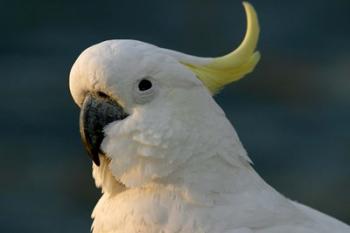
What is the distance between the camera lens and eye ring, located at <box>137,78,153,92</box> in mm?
2221

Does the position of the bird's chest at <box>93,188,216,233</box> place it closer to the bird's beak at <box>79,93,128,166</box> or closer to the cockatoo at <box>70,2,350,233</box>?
the cockatoo at <box>70,2,350,233</box>

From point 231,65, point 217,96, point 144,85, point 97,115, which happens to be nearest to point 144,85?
point 144,85

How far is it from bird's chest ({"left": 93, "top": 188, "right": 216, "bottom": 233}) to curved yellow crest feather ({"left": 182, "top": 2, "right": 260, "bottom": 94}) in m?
0.25

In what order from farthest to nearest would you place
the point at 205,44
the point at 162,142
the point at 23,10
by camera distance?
1. the point at 23,10
2. the point at 205,44
3. the point at 162,142

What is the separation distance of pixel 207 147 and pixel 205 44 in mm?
3828

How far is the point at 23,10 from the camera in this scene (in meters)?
6.55

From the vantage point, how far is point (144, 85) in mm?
2225

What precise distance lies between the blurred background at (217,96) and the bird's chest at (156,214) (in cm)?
273

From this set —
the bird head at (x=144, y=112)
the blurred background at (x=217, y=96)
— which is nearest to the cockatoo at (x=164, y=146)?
the bird head at (x=144, y=112)

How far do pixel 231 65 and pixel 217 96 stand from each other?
306 cm

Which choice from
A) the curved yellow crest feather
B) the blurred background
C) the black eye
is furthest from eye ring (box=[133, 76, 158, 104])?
the blurred background

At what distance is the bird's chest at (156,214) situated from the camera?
2.23 m

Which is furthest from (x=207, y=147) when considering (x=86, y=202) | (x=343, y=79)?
(x=343, y=79)

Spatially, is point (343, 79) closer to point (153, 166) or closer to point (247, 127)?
point (247, 127)
